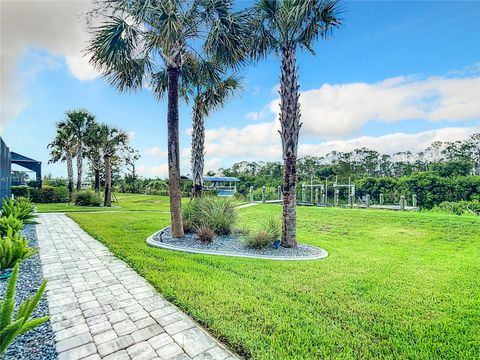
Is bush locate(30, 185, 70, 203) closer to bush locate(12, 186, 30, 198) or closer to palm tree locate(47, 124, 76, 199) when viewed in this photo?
palm tree locate(47, 124, 76, 199)

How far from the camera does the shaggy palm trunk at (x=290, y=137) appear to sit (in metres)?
6.27

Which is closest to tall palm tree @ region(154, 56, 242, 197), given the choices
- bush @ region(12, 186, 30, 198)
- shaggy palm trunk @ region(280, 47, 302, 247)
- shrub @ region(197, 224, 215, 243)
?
shrub @ region(197, 224, 215, 243)

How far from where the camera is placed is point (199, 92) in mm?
9344

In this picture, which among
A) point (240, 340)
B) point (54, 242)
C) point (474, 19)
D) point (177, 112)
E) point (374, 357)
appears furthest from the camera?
point (474, 19)

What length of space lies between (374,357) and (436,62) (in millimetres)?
13495

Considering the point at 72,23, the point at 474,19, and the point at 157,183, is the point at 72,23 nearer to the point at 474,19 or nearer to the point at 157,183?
the point at 474,19

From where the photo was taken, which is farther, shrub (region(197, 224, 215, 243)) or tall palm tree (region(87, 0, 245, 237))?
shrub (region(197, 224, 215, 243))

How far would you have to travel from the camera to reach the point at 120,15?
691cm

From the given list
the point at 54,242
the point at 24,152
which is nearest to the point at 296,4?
the point at 54,242

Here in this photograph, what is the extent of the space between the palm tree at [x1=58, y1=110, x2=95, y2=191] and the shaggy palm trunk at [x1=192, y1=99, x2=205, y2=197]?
18.3 metres

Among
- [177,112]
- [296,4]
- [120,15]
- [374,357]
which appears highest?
[120,15]

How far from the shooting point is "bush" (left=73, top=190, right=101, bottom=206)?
18.2m

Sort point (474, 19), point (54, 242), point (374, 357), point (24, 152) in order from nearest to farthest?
point (374, 357)
point (54, 242)
point (474, 19)
point (24, 152)

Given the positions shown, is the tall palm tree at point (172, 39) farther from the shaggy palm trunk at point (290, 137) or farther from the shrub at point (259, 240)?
the shrub at point (259, 240)
